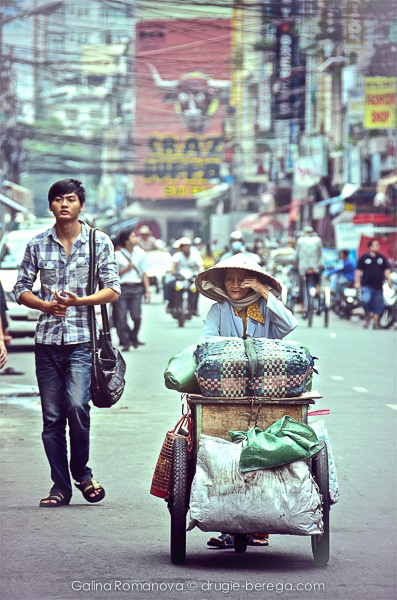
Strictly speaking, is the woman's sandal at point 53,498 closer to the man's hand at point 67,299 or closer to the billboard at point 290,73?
the man's hand at point 67,299

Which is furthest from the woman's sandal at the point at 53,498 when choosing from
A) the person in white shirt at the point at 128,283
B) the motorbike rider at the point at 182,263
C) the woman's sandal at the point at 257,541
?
the motorbike rider at the point at 182,263

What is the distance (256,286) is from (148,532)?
1446 mm

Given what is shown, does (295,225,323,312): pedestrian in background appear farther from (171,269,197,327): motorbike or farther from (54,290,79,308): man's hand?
(54,290,79,308): man's hand

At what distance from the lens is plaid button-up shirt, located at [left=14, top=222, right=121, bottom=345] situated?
603 cm

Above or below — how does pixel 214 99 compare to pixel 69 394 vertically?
above

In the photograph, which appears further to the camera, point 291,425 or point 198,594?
point 291,425

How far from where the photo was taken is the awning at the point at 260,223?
2293 inches

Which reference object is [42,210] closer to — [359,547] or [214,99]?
[214,99]

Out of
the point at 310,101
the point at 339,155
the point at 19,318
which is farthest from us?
the point at 310,101

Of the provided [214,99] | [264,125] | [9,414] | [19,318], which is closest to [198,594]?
[9,414]

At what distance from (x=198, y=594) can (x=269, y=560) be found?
73 centimetres

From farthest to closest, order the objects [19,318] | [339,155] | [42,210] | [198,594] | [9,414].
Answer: [42,210]
[339,155]
[19,318]
[9,414]
[198,594]

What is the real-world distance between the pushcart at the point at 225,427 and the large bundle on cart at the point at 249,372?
0.05 meters

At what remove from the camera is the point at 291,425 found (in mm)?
4684
